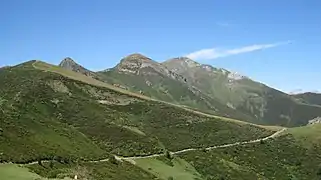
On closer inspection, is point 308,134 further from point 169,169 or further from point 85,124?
point 85,124

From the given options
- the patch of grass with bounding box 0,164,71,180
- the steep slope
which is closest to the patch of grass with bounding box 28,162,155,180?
the patch of grass with bounding box 0,164,71,180

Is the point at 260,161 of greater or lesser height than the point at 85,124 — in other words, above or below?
below

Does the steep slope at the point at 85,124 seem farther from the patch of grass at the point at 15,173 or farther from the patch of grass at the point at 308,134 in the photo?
the patch of grass at the point at 308,134

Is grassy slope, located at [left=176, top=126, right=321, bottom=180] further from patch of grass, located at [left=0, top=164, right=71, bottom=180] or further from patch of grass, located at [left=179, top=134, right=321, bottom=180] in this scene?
patch of grass, located at [left=0, top=164, right=71, bottom=180]

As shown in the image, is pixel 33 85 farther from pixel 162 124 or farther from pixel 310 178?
pixel 310 178

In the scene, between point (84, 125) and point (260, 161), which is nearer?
point (260, 161)

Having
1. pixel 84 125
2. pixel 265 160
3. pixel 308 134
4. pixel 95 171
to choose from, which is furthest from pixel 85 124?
pixel 308 134

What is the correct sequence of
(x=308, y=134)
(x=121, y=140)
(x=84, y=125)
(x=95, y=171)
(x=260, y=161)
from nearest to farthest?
(x=95, y=171), (x=260, y=161), (x=121, y=140), (x=84, y=125), (x=308, y=134)

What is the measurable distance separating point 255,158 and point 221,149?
9277 millimetres

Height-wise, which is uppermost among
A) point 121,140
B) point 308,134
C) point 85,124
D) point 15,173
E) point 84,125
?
point 308,134

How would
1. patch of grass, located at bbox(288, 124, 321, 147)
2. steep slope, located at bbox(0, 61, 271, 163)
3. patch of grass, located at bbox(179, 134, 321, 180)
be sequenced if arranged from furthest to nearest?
patch of grass, located at bbox(288, 124, 321, 147) < patch of grass, located at bbox(179, 134, 321, 180) < steep slope, located at bbox(0, 61, 271, 163)

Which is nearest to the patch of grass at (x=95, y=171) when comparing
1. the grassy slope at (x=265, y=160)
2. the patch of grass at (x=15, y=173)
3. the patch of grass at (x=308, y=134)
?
the patch of grass at (x=15, y=173)

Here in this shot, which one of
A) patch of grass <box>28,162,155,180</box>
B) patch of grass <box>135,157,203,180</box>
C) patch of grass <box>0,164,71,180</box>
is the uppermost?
patch of grass <box>0,164,71,180</box>

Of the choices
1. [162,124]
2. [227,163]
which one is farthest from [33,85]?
[227,163]
